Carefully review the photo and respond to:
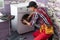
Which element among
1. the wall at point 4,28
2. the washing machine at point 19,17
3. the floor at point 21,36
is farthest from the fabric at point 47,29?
the wall at point 4,28

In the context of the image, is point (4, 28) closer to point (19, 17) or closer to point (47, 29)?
point (19, 17)

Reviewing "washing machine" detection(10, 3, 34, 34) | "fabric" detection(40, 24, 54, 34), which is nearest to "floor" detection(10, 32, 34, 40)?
"washing machine" detection(10, 3, 34, 34)

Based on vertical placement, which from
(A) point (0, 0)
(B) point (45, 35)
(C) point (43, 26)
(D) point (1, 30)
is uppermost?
(A) point (0, 0)

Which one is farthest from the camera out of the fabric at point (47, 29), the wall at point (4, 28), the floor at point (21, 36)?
the wall at point (4, 28)

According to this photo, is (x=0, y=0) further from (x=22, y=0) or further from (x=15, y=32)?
(x=15, y=32)

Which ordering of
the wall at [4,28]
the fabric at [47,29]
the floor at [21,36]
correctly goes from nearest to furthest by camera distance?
the fabric at [47,29], the floor at [21,36], the wall at [4,28]

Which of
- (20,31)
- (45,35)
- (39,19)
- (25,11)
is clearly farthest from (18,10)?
(45,35)

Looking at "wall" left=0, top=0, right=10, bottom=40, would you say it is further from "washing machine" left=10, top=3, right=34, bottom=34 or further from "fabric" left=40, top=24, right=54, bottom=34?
"fabric" left=40, top=24, right=54, bottom=34

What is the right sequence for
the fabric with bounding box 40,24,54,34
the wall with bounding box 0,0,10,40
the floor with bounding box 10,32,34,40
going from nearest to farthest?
1. the fabric with bounding box 40,24,54,34
2. the floor with bounding box 10,32,34,40
3. the wall with bounding box 0,0,10,40

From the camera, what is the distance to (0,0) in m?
3.99

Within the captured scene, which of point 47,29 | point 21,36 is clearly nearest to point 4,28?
point 21,36

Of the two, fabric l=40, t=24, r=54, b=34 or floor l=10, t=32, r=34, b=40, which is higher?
fabric l=40, t=24, r=54, b=34

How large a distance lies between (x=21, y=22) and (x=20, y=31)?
271 millimetres

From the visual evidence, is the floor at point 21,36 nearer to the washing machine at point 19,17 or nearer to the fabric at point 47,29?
the washing machine at point 19,17
